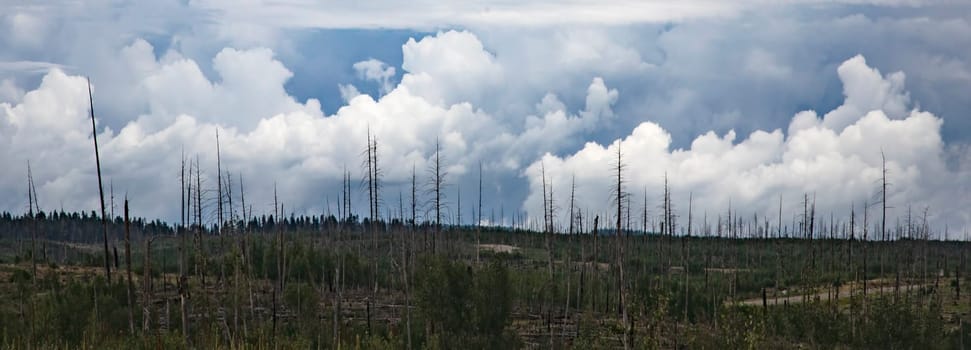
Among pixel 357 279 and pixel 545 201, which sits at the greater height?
pixel 545 201

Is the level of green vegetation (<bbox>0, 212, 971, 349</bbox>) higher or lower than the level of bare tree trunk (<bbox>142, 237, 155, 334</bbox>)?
lower

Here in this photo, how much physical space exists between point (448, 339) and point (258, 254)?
36.0 m

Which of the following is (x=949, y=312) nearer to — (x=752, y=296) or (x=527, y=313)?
(x=752, y=296)

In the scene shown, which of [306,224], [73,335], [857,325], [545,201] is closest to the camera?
[73,335]

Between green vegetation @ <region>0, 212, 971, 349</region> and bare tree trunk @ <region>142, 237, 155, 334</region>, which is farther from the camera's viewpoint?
green vegetation @ <region>0, 212, 971, 349</region>

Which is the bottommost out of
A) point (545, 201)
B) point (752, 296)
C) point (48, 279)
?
point (752, 296)

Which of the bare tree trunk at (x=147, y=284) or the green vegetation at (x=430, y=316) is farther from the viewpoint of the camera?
the green vegetation at (x=430, y=316)

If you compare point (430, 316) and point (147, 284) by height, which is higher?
point (147, 284)

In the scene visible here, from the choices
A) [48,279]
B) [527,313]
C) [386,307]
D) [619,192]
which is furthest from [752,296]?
[48,279]

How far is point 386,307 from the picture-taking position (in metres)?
46.6

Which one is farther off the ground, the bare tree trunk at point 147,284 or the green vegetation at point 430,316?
the bare tree trunk at point 147,284

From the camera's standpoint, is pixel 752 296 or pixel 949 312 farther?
pixel 752 296

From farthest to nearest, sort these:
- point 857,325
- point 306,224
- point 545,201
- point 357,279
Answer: point 306,224
point 357,279
point 545,201
point 857,325

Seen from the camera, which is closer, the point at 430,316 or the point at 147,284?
the point at 147,284
